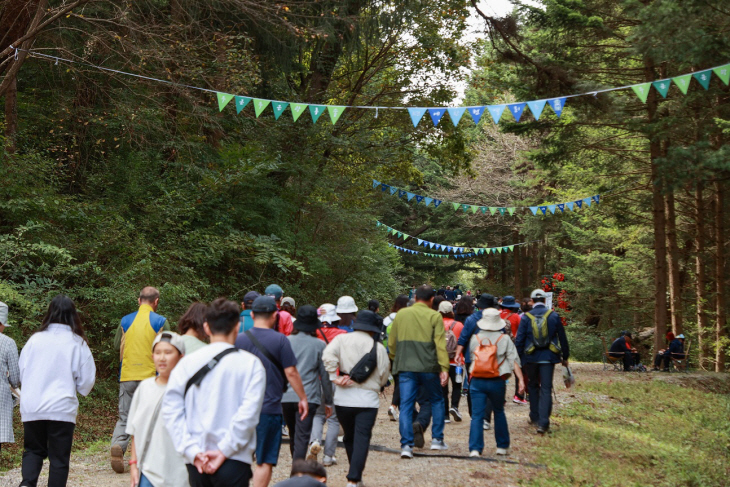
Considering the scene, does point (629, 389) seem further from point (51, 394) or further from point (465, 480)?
point (51, 394)

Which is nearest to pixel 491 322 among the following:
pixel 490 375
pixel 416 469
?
pixel 490 375

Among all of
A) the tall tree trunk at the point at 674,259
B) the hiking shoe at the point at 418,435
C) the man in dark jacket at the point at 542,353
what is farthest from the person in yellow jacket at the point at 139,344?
the tall tree trunk at the point at 674,259

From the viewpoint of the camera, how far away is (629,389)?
1488 cm

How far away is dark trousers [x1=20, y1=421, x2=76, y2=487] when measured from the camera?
17.6ft

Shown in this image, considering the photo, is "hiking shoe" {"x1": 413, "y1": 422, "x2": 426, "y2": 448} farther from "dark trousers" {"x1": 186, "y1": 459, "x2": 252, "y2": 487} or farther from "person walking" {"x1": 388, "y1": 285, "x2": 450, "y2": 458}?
"dark trousers" {"x1": 186, "y1": 459, "x2": 252, "y2": 487}

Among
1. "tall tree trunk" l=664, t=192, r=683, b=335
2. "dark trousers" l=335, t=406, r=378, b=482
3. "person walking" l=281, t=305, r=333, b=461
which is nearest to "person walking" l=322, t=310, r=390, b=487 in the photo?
"dark trousers" l=335, t=406, r=378, b=482

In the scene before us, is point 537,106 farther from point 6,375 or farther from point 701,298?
point 701,298

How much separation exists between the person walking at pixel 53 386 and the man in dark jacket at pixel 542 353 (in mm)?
5585

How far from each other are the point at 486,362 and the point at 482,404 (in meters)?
0.46

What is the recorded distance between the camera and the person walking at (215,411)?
3.56 metres

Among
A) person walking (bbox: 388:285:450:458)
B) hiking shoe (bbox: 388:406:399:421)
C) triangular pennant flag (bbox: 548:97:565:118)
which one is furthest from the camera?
triangular pennant flag (bbox: 548:97:565:118)

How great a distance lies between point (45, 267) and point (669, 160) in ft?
41.0

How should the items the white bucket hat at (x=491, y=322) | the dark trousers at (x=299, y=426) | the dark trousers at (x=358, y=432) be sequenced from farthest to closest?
the white bucket hat at (x=491, y=322) → the dark trousers at (x=299, y=426) → the dark trousers at (x=358, y=432)

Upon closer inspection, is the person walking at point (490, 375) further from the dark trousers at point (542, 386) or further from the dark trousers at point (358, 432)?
the dark trousers at point (358, 432)
